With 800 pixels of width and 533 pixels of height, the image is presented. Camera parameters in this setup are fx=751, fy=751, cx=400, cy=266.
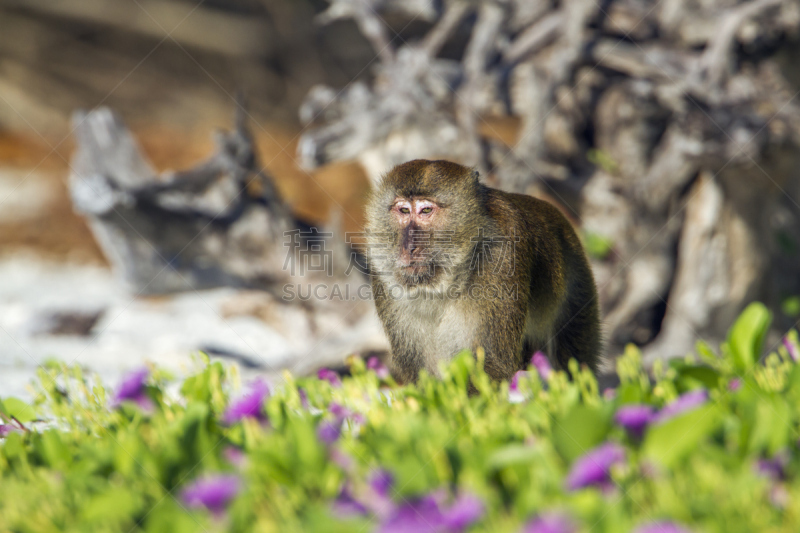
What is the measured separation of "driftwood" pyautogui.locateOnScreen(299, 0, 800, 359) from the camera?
554cm

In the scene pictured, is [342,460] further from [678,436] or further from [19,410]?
[19,410]

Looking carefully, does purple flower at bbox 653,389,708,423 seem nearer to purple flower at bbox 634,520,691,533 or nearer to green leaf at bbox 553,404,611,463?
green leaf at bbox 553,404,611,463

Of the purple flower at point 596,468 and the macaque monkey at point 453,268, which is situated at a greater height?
the macaque monkey at point 453,268

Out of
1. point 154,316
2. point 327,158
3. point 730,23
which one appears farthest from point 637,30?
point 154,316

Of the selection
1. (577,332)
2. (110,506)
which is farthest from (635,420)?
(577,332)

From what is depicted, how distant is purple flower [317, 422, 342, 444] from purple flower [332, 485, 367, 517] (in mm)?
235

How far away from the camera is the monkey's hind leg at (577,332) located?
12.6 feet

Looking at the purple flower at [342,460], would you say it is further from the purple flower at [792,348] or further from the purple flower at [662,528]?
the purple flower at [792,348]

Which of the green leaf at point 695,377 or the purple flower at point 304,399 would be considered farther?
the purple flower at point 304,399

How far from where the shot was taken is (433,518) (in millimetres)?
1636

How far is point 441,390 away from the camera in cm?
257

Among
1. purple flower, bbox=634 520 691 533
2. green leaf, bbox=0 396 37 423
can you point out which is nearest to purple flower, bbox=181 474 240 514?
purple flower, bbox=634 520 691 533

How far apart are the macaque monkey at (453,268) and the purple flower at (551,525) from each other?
1.76 m

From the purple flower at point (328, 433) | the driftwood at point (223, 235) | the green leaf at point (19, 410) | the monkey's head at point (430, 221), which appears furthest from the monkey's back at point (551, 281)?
the driftwood at point (223, 235)
